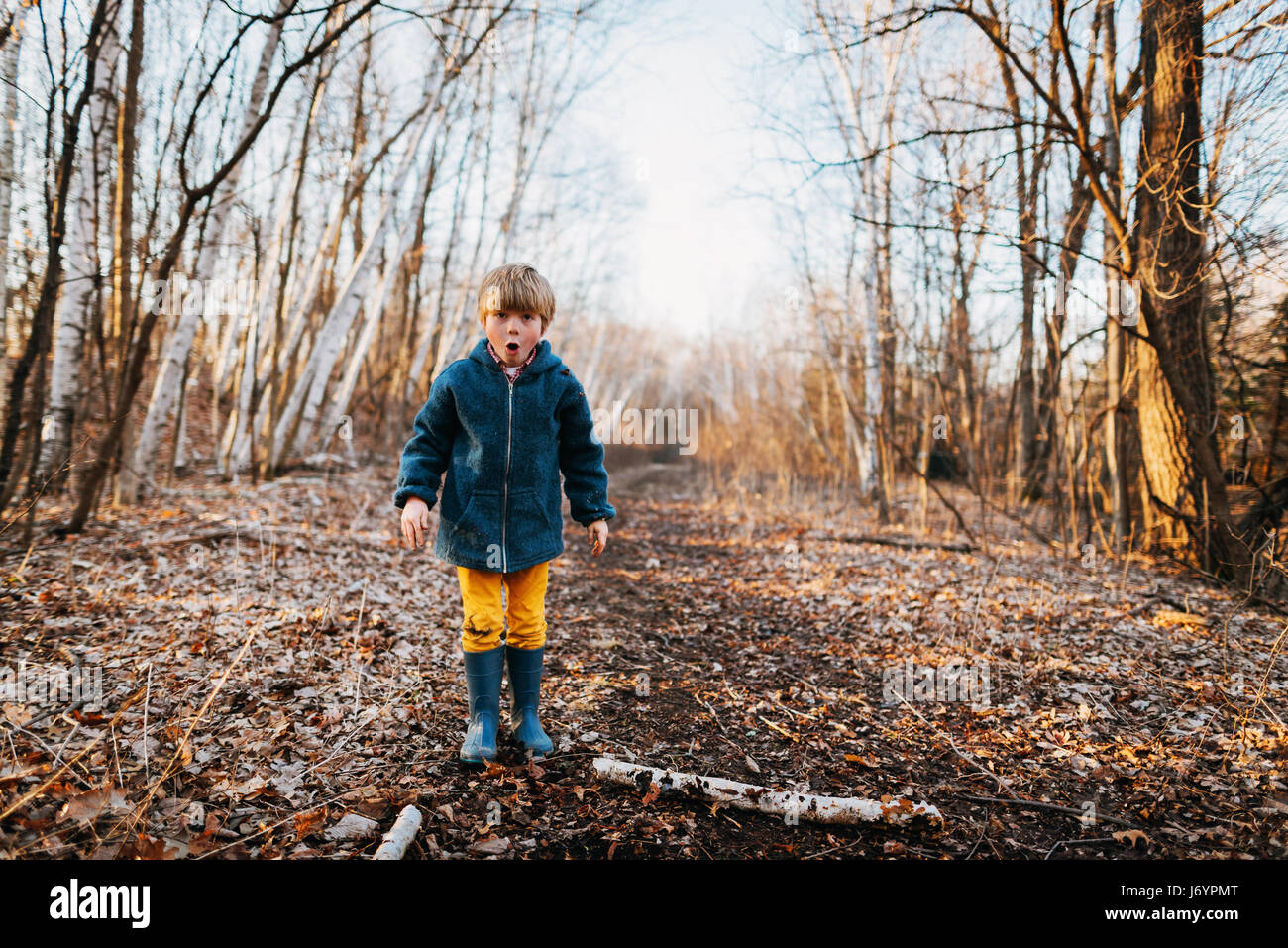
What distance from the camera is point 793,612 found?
204 inches

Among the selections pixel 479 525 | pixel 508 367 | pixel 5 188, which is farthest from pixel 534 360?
pixel 5 188

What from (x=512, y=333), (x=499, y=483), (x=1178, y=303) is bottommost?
(x=499, y=483)

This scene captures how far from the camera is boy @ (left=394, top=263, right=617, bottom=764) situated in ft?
8.32

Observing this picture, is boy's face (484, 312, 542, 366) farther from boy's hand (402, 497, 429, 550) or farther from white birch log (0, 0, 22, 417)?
white birch log (0, 0, 22, 417)

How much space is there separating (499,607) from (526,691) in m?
0.39

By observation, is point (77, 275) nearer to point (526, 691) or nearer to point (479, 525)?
point (479, 525)

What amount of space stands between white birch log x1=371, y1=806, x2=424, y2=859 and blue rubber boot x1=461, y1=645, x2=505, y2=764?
18.3 inches

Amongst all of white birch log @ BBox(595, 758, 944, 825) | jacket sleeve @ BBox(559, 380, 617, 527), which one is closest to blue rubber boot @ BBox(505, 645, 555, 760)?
white birch log @ BBox(595, 758, 944, 825)

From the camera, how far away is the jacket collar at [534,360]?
2.62 m

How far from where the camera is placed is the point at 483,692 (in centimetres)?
265

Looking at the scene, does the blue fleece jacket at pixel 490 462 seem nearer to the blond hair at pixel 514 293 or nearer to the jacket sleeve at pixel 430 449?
the jacket sleeve at pixel 430 449

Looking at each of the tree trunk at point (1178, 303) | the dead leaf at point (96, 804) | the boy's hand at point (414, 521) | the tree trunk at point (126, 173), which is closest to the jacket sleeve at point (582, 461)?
the boy's hand at point (414, 521)

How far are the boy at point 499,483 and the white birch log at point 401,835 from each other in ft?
1.49
